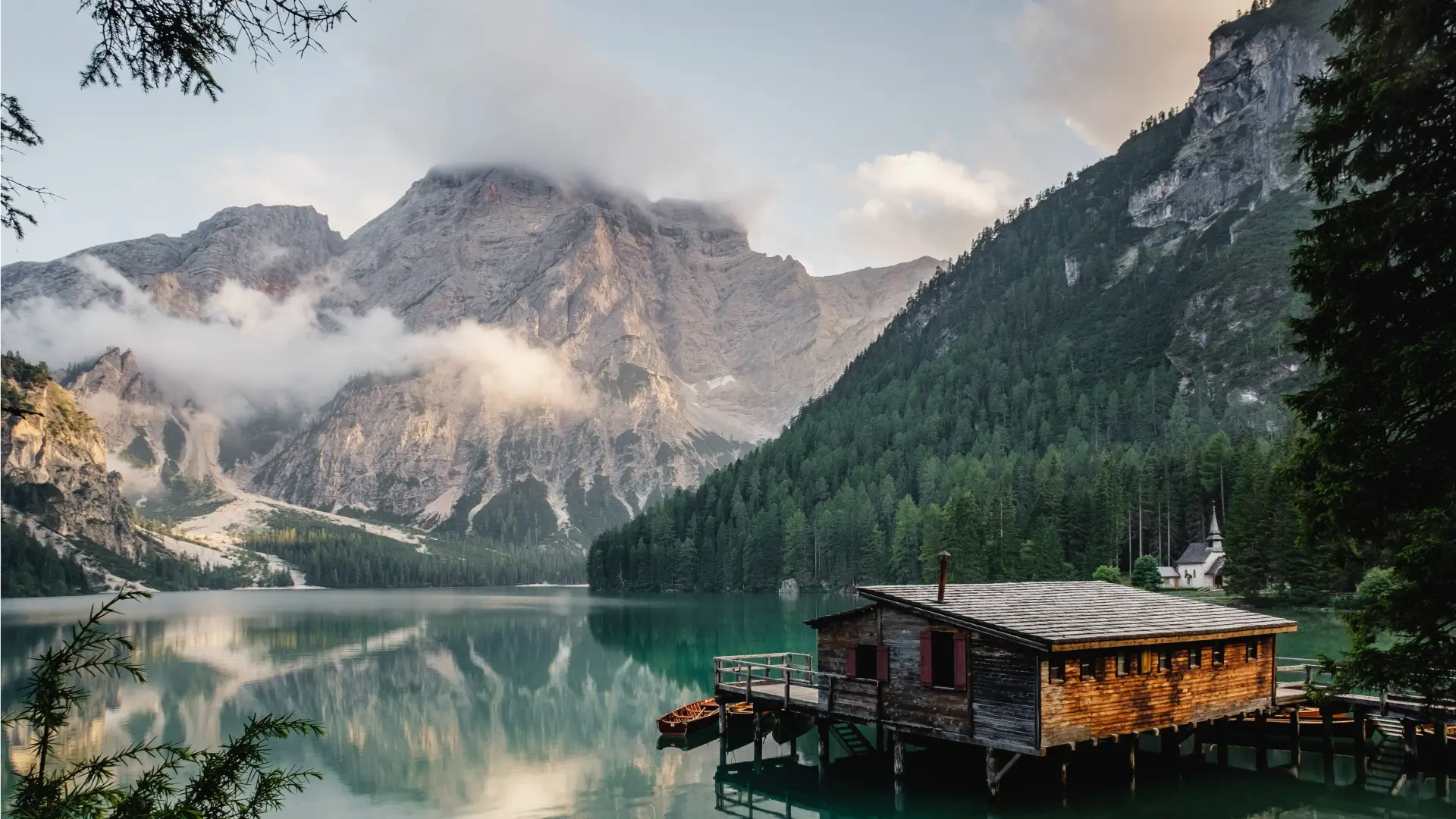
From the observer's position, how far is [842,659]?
39.5 meters

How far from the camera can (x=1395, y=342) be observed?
683 inches

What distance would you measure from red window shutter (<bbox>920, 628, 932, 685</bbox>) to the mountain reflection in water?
14.3ft

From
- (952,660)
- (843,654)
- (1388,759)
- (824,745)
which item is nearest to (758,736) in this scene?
(824,745)

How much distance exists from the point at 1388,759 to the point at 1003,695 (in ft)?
63.4

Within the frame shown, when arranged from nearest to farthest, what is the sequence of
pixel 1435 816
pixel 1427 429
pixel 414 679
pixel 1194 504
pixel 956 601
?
pixel 1427 429
pixel 1435 816
pixel 956 601
pixel 414 679
pixel 1194 504

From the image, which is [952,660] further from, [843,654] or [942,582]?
[843,654]

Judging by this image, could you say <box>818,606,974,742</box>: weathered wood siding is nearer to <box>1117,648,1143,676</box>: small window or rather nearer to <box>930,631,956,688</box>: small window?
<box>930,631,956,688</box>: small window

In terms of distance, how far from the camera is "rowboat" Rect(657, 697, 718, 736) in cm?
4909

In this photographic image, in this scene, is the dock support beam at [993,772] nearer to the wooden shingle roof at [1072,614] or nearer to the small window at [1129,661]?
the wooden shingle roof at [1072,614]

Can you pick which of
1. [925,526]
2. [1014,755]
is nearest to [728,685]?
[1014,755]

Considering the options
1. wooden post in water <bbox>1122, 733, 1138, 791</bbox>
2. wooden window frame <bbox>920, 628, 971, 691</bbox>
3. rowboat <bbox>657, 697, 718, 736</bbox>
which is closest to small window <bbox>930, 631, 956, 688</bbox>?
wooden window frame <bbox>920, 628, 971, 691</bbox>

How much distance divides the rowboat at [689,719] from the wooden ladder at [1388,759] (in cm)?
2822

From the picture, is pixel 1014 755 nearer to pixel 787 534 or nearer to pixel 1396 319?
pixel 1396 319

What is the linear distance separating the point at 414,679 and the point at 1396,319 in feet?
238
